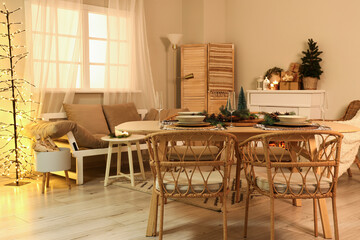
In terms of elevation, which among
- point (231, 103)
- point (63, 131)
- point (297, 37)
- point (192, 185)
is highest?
point (297, 37)

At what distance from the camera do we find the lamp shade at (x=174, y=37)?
20.7ft

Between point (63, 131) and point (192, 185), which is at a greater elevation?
point (63, 131)

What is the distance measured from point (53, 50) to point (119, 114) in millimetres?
1155

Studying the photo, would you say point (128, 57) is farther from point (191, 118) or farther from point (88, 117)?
point (191, 118)

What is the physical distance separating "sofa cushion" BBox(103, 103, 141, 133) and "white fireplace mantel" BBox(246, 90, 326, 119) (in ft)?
5.98

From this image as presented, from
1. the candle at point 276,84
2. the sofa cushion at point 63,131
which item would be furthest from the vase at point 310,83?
the sofa cushion at point 63,131

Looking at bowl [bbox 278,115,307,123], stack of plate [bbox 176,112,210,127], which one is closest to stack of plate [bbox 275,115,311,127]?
bowl [bbox 278,115,307,123]

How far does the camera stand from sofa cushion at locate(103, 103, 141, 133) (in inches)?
209

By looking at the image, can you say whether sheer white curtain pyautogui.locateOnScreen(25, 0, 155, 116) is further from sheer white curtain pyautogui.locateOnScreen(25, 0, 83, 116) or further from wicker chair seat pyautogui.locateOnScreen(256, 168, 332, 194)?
wicker chair seat pyautogui.locateOnScreen(256, 168, 332, 194)

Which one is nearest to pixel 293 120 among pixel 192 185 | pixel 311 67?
pixel 192 185

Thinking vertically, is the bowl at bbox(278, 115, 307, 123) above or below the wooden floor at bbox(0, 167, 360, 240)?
above

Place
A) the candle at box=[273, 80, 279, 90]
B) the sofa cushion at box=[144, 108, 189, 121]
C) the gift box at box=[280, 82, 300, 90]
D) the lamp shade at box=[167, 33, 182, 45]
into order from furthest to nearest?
the lamp shade at box=[167, 33, 182, 45] → the candle at box=[273, 80, 279, 90] → the gift box at box=[280, 82, 300, 90] → the sofa cushion at box=[144, 108, 189, 121]

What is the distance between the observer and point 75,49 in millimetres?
5246

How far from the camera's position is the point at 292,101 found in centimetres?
571
